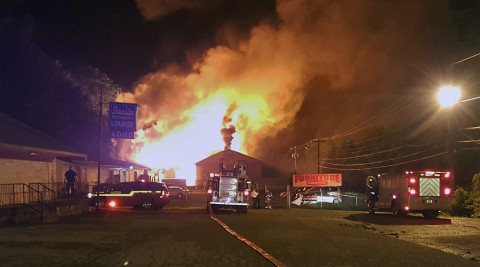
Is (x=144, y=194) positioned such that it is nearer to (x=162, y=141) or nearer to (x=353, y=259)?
(x=353, y=259)

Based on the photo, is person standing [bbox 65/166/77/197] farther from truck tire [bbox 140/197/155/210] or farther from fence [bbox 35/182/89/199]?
truck tire [bbox 140/197/155/210]

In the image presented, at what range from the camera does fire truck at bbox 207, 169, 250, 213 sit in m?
29.2

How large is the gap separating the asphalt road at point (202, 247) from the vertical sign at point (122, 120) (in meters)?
12.6

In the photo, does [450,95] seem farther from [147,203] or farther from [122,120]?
[147,203]

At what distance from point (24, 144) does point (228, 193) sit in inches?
441

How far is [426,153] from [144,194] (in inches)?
1037

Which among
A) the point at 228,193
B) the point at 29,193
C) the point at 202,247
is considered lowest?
the point at 202,247

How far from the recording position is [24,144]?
2286 cm

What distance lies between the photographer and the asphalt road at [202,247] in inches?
440

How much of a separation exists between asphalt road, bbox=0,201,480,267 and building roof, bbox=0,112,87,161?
5237mm

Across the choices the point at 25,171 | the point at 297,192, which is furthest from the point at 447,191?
the point at 25,171

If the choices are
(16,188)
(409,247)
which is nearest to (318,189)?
(16,188)

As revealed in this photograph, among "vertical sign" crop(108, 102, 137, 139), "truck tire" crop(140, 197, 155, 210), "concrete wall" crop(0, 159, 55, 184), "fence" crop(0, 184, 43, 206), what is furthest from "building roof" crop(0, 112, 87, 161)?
"truck tire" crop(140, 197, 155, 210)

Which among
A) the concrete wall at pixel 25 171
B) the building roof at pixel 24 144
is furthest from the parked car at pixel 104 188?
the building roof at pixel 24 144
